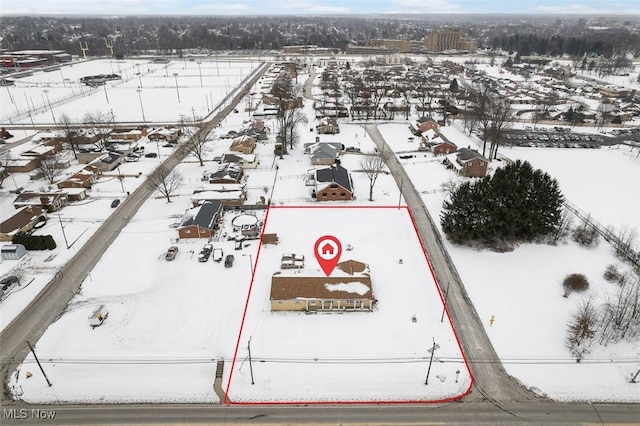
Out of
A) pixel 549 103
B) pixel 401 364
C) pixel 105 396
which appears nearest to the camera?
pixel 105 396

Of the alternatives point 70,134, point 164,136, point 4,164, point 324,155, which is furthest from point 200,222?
point 70,134

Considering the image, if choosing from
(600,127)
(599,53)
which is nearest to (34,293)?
(600,127)

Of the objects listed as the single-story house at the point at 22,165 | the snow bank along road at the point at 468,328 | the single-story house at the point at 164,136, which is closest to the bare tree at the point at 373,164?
the snow bank along road at the point at 468,328

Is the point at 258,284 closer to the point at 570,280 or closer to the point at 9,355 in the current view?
the point at 9,355

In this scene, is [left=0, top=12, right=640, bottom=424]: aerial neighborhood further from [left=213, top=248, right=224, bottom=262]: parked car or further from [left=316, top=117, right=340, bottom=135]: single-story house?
[left=316, top=117, right=340, bottom=135]: single-story house

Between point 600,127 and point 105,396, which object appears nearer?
point 105,396

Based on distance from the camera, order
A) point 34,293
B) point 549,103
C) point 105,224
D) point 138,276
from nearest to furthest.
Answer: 1. point 34,293
2. point 138,276
3. point 105,224
4. point 549,103
